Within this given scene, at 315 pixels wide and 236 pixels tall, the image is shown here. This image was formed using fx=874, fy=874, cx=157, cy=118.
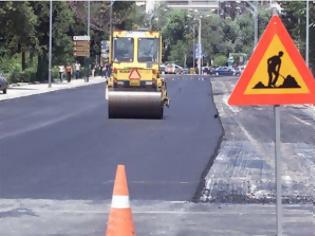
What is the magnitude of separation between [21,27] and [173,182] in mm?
44222

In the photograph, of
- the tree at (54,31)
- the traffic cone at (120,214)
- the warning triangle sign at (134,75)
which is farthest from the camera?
the tree at (54,31)

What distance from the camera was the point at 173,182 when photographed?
555 inches

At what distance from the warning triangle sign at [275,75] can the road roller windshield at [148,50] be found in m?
20.9

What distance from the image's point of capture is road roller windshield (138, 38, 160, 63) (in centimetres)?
2877

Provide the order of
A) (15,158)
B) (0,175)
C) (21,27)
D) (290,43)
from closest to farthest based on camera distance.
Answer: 1. (290,43)
2. (0,175)
3. (15,158)
4. (21,27)

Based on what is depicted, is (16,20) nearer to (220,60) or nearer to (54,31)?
(54,31)

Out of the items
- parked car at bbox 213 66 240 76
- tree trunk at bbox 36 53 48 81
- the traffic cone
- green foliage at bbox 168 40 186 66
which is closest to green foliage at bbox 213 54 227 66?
green foliage at bbox 168 40 186 66

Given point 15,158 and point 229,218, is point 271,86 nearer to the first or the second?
point 229,218

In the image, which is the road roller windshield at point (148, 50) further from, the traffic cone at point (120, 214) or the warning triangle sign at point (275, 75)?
the traffic cone at point (120, 214)

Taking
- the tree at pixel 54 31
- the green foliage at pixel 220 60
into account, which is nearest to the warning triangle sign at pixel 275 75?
the tree at pixel 54 31

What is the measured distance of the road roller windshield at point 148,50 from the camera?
94.4 ft

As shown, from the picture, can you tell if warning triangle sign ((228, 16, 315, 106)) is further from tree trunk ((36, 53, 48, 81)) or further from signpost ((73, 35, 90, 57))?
signpost ((73, 35, 90, 57))

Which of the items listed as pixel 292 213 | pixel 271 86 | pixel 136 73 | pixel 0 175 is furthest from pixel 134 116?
pixel 271 86

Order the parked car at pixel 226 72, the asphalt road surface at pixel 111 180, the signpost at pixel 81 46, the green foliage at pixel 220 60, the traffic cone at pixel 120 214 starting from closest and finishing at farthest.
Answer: the traffic cone at pixel 120 214
the asphalt road surface at pixel 111 180
the signpost at pixel 81 46
the parked car at pixel 226 72
the green foliage at pixel 220 60
